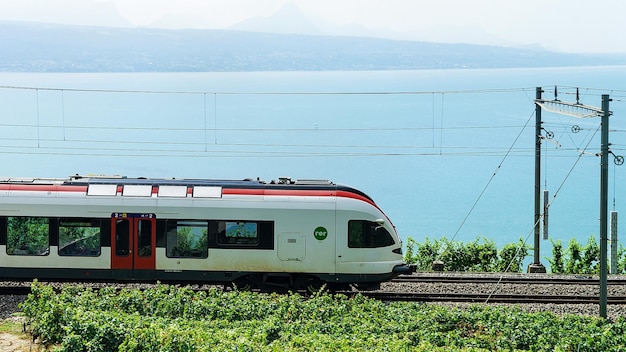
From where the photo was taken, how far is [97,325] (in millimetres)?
14391

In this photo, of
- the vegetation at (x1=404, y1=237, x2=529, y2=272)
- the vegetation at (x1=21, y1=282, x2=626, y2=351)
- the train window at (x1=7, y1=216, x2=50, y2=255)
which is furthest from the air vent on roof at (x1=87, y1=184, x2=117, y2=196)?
the vegetation at (x1=404, y1=237, x2=529, y2=272)

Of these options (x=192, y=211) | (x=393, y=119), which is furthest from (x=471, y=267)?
(x=393, y=119)

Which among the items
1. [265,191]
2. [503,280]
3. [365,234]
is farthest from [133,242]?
[503,280]

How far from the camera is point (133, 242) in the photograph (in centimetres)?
2166

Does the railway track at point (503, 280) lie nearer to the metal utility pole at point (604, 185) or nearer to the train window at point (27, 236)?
the metal utility pole at point (604, 185)

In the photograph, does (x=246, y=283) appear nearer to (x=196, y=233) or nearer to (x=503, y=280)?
(x=196, y=233)

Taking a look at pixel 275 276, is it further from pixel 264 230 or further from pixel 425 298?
pixel 425 298

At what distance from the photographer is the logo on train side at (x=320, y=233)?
2153 centimetres

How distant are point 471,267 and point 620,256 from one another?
502 cm

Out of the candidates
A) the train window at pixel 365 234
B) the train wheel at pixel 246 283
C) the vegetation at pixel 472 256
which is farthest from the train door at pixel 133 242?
the vegetation at pixel 472 256

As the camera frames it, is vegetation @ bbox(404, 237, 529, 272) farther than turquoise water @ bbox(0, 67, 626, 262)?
No

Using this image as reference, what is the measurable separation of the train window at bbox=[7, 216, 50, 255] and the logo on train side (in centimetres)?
668

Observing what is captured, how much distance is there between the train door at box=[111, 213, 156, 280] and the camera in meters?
21.6

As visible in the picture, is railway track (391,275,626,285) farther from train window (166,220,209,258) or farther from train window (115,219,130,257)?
train window (115,219,130,257)
